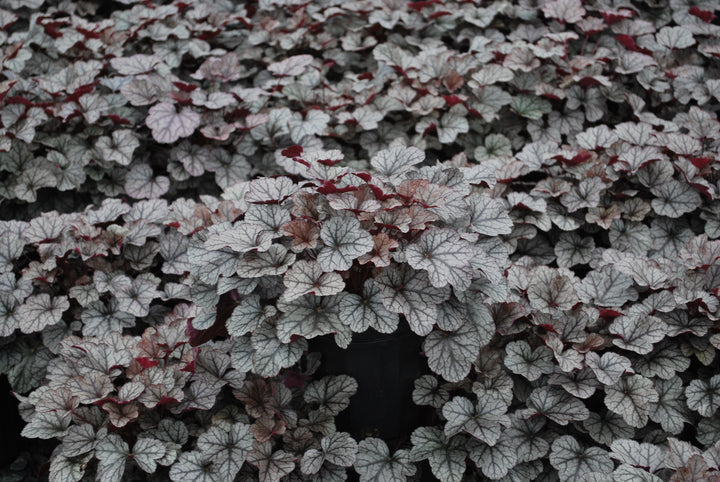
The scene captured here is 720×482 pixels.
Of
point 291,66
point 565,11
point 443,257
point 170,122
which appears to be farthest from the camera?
point 565,11

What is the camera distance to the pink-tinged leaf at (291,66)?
10.9 feet

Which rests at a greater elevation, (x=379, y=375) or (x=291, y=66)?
(x=291, y=66)

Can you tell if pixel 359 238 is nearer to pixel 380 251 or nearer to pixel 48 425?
pixel 380 251

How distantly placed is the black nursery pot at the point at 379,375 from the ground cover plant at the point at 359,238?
4 centimetres

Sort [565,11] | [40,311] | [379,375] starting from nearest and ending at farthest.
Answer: [379,375] → [40,311] → [565,11]

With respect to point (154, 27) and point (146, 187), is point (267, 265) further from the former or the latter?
point (154, 27)

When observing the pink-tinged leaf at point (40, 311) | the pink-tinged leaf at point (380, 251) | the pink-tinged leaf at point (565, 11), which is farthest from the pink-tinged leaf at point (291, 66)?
the pink-tinged leaf at point (380, 251)

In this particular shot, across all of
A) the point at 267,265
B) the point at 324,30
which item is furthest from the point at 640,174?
the point at 324,30

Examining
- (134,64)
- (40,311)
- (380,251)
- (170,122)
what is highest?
(380,251)

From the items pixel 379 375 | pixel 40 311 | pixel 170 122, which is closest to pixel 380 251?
pixel 379 375

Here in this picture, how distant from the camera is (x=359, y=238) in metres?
1.78

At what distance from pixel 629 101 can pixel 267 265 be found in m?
2.30

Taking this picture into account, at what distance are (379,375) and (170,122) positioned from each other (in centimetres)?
168

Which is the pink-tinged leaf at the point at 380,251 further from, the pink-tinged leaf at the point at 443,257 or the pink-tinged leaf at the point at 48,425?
the pink-tinged leaf at the point at 48,425
